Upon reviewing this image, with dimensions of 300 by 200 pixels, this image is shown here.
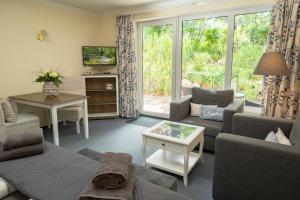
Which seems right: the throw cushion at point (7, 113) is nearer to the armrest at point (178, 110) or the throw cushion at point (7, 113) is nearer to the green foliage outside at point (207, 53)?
the armrest at point (178, 110)

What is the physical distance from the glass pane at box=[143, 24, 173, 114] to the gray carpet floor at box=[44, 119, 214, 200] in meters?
0.84

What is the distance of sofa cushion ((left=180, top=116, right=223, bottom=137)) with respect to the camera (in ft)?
9.23

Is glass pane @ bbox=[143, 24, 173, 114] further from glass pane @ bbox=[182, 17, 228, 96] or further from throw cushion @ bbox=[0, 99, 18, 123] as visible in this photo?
throw cushion @ bbox=[0, 99, 18, 123]

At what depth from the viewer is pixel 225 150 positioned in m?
1.78

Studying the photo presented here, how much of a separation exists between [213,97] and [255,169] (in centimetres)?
185

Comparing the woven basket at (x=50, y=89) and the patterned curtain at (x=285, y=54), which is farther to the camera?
the woven basket at (x=50, y=89)

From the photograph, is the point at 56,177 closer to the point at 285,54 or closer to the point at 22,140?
the point at 22,140

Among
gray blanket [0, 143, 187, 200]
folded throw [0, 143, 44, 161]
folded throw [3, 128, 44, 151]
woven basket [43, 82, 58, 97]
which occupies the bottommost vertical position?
gray blanket [0, 143, 187, 200]

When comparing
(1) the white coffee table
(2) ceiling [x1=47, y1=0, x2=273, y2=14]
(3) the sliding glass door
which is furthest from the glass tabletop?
(2) ceiling [x1=47, y1=0, x2=273, y2=14]

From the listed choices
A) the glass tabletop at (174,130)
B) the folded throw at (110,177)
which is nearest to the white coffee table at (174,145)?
the glass tabletop at (174,130)

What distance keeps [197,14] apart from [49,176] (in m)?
3.58

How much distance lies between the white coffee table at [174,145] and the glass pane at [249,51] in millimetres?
1595

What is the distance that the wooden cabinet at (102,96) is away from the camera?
4.71 m

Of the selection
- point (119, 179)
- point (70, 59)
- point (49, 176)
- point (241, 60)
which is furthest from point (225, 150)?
point (70, 59)
